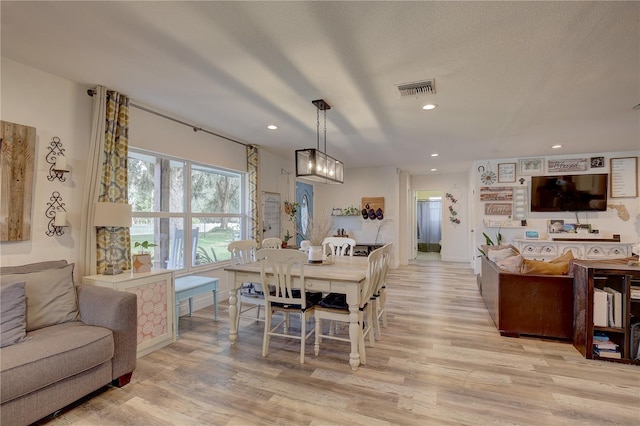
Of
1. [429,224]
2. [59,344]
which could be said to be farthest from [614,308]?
[429,224]

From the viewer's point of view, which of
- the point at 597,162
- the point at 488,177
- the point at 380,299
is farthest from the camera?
the point at 488,177

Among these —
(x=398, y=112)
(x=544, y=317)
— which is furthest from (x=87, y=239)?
(x=544, y=317)

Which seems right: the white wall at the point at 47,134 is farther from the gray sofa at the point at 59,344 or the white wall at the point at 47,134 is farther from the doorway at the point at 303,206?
the doorway at the point at 303,206

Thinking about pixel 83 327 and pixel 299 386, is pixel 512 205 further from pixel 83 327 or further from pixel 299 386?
pixel 83 327

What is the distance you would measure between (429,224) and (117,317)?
9.70 m

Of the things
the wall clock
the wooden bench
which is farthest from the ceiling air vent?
the wall clock

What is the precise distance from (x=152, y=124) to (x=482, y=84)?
11.5 ft

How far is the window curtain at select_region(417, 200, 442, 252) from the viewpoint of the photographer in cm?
1027

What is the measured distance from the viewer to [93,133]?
2857mm

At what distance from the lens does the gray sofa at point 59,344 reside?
1717 mm

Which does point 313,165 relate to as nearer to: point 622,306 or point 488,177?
point 622,306

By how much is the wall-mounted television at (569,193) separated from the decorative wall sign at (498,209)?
0.40 metres

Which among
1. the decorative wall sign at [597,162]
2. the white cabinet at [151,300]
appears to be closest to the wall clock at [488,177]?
the decorative wall sign at [597,162]

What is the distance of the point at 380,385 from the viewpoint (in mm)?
2299
